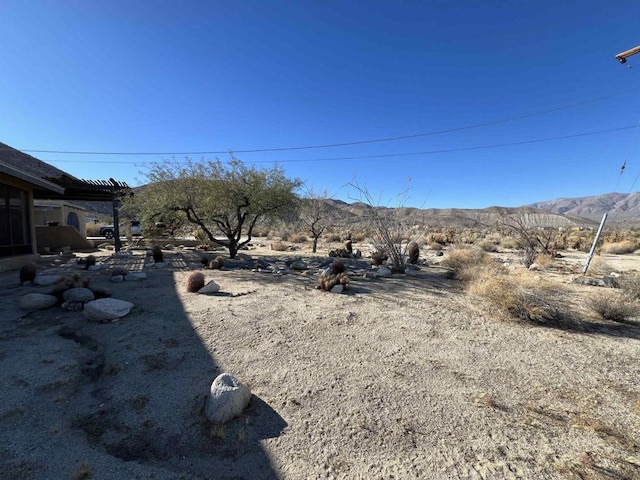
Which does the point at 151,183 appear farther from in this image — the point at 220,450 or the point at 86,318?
the point at 220,450

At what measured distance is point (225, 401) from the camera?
2943mm

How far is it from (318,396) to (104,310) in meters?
4.22

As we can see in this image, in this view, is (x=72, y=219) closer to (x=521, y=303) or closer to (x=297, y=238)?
(x=297, y=238)

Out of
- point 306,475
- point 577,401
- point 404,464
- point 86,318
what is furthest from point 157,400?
point 577,401

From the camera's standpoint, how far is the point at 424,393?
11.1 ft

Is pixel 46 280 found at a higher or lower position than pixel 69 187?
lower

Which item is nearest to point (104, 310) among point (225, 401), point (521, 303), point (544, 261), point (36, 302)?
point (36, 302)

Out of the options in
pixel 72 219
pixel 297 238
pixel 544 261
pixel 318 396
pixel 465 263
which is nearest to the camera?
pixel 318 396

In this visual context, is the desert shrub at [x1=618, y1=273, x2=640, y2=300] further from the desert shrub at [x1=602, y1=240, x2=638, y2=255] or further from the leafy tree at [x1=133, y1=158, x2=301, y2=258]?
the desert shrub at [x1=602, y1=240, x2=638, y2=255]

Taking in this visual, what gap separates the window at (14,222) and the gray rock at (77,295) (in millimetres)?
7382

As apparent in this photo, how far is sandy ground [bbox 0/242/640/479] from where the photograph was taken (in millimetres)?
2459

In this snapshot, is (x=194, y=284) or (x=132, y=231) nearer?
(x=194, y=284)

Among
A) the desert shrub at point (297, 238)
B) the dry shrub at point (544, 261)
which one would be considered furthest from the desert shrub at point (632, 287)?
the desert shrub at point (297, 238)

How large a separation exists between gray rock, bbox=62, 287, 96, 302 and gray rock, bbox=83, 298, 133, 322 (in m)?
0.81
